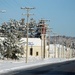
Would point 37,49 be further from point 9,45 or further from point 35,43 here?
point 9,45

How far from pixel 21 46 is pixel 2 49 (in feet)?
12.7

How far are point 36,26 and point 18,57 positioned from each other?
383ft

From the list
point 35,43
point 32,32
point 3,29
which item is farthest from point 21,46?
point 32,32

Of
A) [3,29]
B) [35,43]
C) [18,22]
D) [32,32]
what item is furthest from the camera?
[32,32]

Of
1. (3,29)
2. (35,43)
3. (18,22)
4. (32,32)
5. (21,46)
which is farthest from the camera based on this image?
(32,32)

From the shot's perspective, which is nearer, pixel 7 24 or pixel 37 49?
pixel 37 49

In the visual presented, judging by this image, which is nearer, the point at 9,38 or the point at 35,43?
the point at 9,38

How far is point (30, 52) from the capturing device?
132625mm

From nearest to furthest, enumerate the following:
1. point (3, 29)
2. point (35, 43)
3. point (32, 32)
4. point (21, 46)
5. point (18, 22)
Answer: point (21, 46)
point (35, 43)
point (3, 29)
point (18, 22)
point (32, 32)

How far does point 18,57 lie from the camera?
75000 mm

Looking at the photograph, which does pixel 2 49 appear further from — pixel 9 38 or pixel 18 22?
pixel 18 22

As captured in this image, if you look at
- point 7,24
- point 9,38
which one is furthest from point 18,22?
point 9,38

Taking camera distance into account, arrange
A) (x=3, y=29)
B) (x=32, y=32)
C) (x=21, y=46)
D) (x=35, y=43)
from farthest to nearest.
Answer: (x=32, y=32)
(x=3, y=29)
(x=35, y=43)
(x=21, y=46)

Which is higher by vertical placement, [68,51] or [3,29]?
[3,29]
